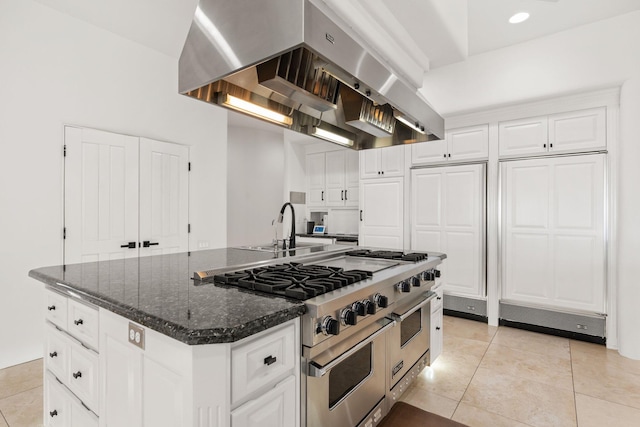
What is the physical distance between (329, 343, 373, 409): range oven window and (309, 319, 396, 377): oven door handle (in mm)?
58

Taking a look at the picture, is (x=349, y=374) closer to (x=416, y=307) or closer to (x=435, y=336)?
(x=416, y=307)

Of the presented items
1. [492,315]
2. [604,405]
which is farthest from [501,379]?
[492,315]

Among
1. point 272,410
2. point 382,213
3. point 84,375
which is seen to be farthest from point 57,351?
point 382,213

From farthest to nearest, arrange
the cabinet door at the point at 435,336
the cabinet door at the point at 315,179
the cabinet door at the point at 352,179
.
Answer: the cabinet door at the point at 315,179 → the cabinet door at the point at 352,179 → the cabinet door at the point at 435,336

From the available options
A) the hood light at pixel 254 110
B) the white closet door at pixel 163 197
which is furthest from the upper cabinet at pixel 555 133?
the white closet door at pixel 163 197

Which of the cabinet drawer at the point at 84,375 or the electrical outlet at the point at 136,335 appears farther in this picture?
the cabinet drawer at the point at 84,375

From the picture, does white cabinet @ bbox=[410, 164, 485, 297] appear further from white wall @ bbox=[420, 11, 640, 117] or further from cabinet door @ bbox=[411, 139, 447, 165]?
white wall @ bbox=[420, 11, 640, 117]

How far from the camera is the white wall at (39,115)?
108 inches

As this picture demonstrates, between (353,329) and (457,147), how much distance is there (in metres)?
3.15

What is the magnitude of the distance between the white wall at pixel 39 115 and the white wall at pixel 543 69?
133 inches

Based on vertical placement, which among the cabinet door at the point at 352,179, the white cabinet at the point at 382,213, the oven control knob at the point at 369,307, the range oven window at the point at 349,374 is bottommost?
the range oven window at the point at 349,374

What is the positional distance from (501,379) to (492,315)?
1362 millimetres

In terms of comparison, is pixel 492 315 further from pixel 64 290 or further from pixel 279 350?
pixel 64 290

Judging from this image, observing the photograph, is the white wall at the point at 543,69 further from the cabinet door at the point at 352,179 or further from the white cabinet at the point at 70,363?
the white cabinet at the point at 70,363
